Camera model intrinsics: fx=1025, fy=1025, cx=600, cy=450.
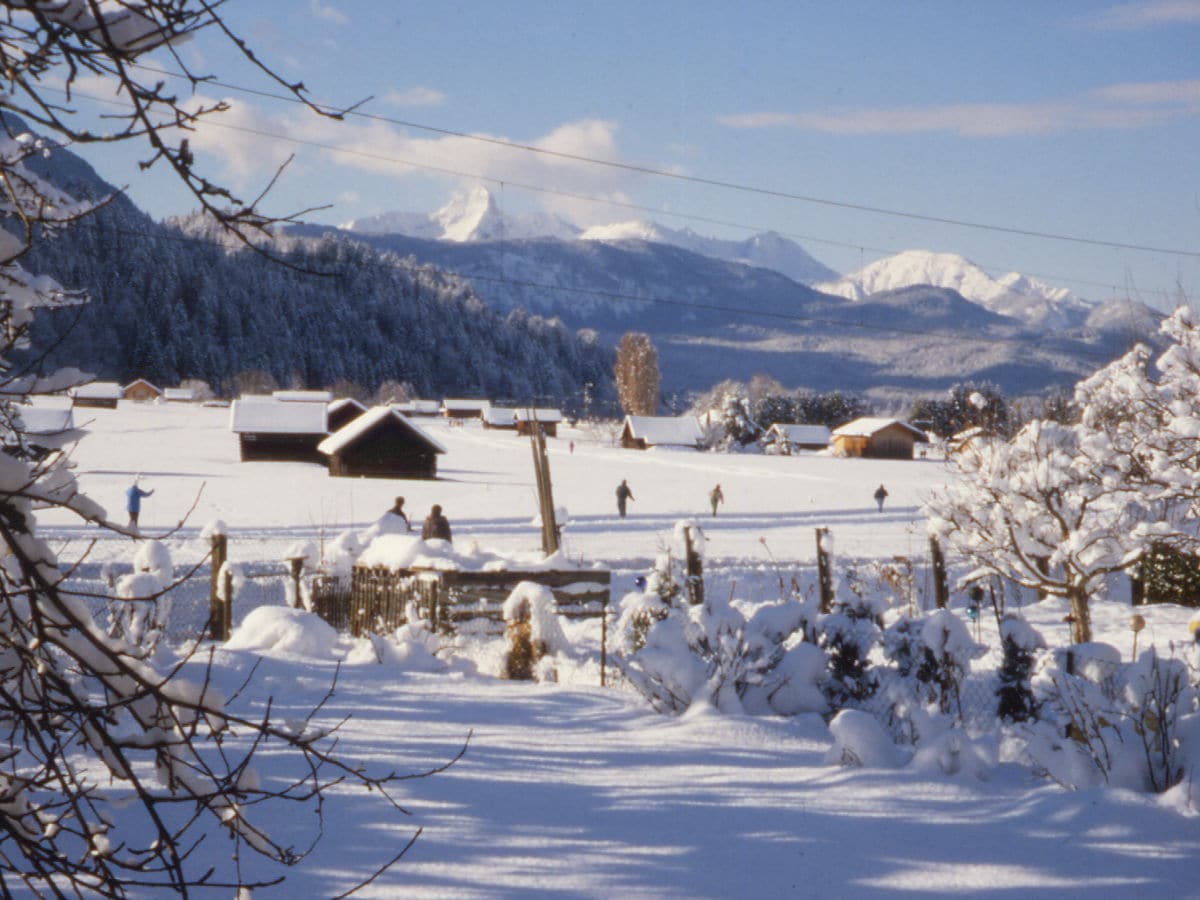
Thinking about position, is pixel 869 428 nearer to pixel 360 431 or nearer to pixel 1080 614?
pixel 360 431

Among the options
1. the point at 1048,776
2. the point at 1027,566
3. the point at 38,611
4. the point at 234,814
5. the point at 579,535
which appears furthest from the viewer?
the point at 579,535

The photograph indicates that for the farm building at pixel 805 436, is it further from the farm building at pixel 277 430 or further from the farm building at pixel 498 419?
the farm building at pixel 277 430

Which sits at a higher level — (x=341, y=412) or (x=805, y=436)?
(x=805, y=436)

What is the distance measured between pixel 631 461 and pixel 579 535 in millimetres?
28051

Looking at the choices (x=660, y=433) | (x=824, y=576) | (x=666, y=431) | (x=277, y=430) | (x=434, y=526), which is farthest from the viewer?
(x=666, y=431)

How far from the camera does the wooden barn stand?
147 ft

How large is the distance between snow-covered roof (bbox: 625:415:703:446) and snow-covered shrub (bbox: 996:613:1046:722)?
2658 inches

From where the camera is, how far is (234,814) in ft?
7.66

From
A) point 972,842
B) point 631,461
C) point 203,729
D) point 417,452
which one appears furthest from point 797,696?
point 631,461

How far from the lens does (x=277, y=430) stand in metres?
48.7

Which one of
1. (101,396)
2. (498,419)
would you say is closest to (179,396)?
(101,396)

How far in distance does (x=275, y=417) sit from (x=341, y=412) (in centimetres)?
586

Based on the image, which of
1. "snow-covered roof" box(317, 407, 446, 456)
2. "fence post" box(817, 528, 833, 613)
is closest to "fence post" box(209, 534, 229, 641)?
"fence post" box(817, 528, 833, 613)

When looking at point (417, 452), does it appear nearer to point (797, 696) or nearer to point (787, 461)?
point (787, 461)
